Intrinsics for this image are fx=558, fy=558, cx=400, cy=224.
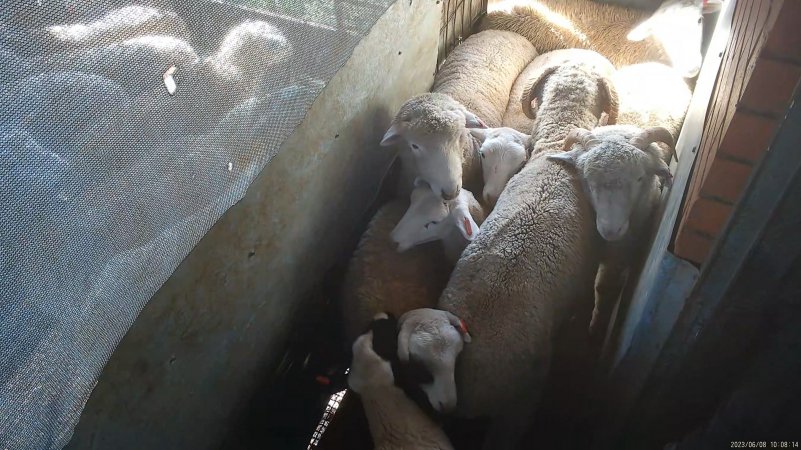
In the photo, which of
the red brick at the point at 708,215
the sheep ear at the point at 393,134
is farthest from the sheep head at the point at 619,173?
the sheep ear at the point at 393,134

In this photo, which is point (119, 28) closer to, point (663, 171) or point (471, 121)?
point (471, 121)

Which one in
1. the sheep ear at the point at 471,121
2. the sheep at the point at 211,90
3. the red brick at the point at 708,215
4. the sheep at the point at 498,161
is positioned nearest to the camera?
the sheep at the point at 211,90

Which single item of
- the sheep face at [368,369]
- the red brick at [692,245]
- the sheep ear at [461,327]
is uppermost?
the red brick at [692,245]

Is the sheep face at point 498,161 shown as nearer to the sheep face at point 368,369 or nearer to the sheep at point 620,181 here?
the sheep at point 620,181

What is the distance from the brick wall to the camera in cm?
109

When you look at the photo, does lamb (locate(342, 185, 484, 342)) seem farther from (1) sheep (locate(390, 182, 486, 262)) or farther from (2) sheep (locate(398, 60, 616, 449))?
(2) sheep (locate(398, 60, 616, 449))

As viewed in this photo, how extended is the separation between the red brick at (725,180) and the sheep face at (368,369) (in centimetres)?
98

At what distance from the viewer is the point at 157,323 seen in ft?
3.96

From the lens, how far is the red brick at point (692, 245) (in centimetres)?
132

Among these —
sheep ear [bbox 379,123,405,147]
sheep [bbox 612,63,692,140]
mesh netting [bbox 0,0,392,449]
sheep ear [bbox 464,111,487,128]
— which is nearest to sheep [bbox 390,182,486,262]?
sheep ear [bbox 379,123,405,147]

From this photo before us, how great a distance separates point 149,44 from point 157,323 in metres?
0.73

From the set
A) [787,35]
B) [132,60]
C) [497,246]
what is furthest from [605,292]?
[132,60]

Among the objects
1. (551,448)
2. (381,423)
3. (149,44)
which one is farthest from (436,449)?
(149,44)

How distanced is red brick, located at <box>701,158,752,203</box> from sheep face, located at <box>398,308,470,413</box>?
0.77 meters
